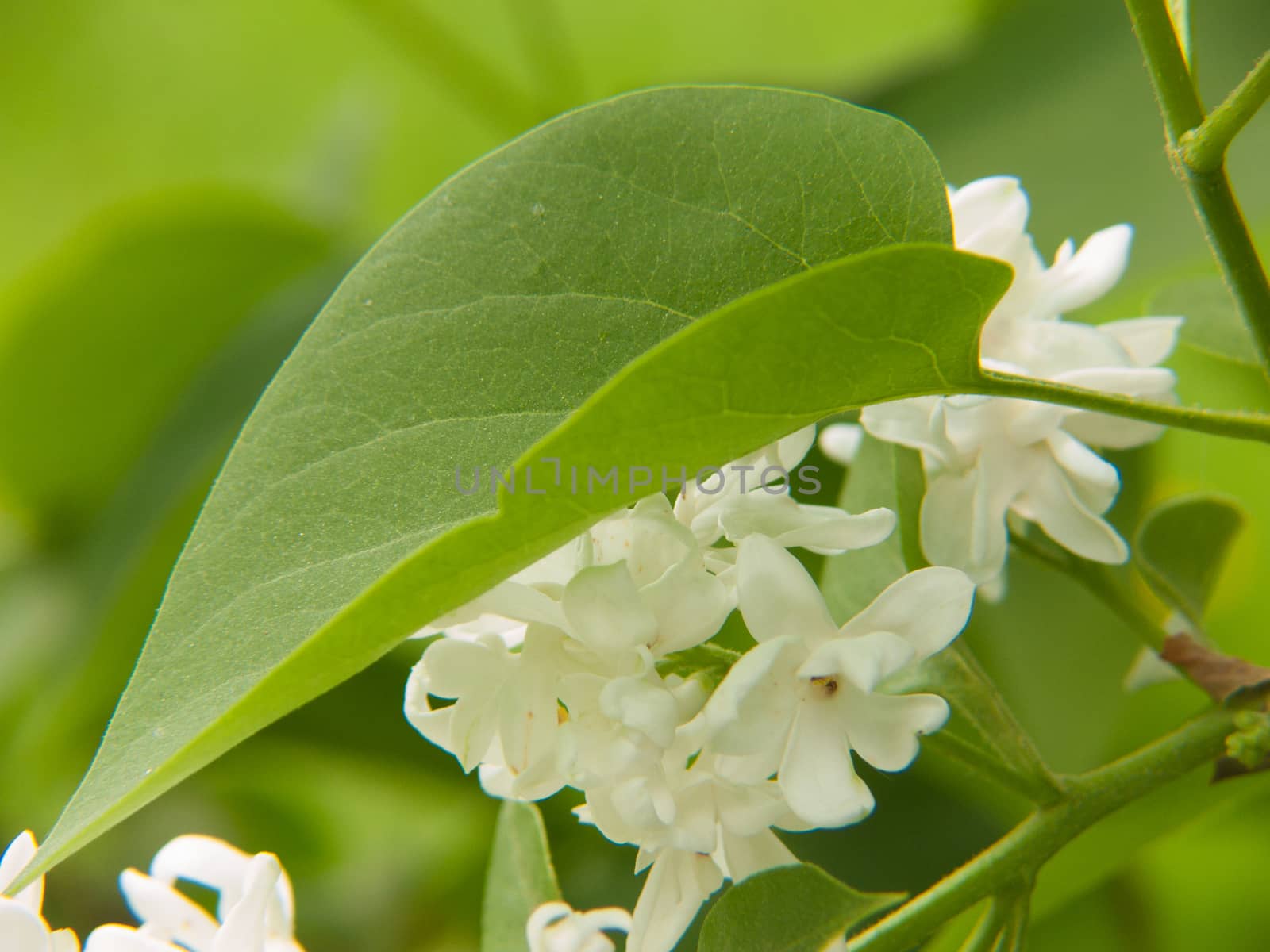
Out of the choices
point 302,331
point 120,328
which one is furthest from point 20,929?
point 120,328

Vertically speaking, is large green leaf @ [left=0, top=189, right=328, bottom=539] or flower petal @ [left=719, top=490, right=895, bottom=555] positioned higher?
large green leaf @ [left=0, top=189, right=328, bottom=539]

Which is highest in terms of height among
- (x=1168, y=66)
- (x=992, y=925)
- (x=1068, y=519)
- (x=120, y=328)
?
(x=120, y=328)

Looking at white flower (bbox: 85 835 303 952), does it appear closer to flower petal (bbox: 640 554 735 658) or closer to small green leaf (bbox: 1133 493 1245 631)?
flower petal (bbox: 640 554 735 658)

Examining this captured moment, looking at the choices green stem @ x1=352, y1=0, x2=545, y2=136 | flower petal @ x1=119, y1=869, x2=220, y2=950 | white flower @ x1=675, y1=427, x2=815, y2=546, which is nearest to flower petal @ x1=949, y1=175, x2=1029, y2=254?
white flower @ x1=675, y1=427, x2=815, y2=546

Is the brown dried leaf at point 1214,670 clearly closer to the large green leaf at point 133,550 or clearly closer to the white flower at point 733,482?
the white flower at point 733,482

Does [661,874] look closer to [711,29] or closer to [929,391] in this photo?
[929,391]

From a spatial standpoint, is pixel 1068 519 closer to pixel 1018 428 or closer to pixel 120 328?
pixel 1018 428

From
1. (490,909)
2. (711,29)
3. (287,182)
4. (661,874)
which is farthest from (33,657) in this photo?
(711,29)

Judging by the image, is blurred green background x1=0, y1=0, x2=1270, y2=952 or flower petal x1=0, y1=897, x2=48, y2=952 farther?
blurred green background x1=0, y1=0, x2=1270, y2=952
